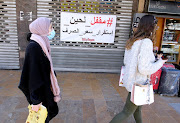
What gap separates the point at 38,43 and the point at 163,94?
3.96 meters

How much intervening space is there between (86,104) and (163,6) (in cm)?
445

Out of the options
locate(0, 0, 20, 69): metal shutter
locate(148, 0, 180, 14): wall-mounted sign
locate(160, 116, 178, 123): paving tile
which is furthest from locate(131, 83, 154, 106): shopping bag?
locate(0, 0, 20, 69): metal shutter

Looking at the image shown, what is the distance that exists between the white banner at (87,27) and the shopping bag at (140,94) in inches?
155

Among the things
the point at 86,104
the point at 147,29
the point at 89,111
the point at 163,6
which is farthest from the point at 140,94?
the point at 163,6

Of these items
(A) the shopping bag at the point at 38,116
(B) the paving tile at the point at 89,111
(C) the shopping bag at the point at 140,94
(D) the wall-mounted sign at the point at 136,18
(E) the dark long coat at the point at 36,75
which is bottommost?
(B) the paving tile at the point at 89,111

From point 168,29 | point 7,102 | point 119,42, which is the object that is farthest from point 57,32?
point 168,29

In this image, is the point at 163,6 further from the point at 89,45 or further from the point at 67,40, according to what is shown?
the point at 67,40

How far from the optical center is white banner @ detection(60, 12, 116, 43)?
5.52 m

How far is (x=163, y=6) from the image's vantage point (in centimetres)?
525

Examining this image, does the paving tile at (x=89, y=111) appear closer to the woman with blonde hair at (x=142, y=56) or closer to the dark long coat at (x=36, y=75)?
the woman with blonde hair at (x=142, y=56)

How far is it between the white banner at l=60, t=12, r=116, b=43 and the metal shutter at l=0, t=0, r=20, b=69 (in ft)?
6.03

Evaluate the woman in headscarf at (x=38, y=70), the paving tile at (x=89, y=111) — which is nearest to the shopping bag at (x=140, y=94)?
the woman in headscarf at (x=38, y=70)

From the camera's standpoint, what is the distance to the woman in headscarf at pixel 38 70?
1602 mm

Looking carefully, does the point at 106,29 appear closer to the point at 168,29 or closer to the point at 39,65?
the point at 168,29
